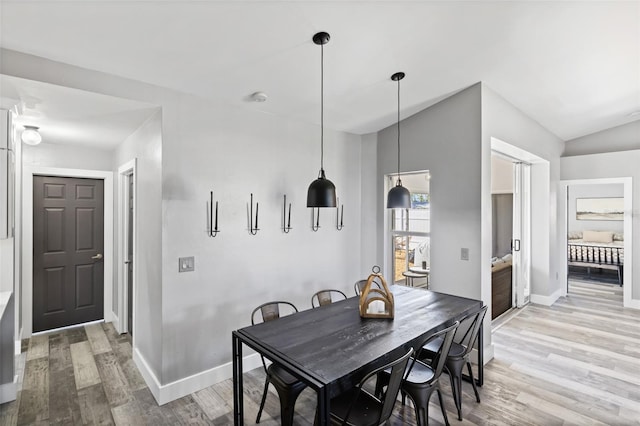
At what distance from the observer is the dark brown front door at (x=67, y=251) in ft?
13.2

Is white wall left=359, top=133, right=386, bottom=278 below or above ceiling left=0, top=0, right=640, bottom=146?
below

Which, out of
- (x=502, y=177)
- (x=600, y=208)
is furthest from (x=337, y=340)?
(x=600, y=208)

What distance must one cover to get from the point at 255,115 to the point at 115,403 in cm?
281

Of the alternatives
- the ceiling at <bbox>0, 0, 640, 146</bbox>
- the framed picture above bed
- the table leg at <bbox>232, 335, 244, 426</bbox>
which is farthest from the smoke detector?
the framed picture above bed

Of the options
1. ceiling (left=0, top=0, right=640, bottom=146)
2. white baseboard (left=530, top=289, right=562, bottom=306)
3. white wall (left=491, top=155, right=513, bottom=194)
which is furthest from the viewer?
white baseboard (left=530, top=289, right=562, bottom=306)

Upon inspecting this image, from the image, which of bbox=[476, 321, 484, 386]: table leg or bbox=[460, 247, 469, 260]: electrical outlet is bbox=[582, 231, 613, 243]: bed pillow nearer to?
bbox=[460, 247, 469, 260]: electrical outlet

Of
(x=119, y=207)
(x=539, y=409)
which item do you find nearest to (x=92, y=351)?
(x=119, y=207)

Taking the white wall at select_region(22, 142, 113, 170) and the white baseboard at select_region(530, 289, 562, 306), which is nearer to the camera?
the white wall at select_region(22, 142, 113, 170)

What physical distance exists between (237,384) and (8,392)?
205 centimetres

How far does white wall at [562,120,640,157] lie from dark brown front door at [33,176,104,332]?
787 cm

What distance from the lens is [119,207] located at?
416cm

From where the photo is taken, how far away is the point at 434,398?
2719 mm

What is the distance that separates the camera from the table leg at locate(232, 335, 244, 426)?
A: 2131 mm

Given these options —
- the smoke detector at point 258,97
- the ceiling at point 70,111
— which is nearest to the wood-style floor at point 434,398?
the ceiling at point 70,111
